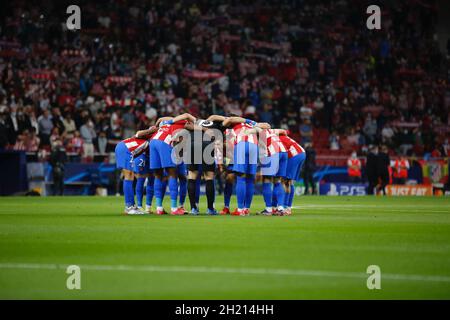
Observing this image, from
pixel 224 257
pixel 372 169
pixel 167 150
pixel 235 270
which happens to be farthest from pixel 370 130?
pixel 235 270

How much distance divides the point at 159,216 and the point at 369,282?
11.0 meters

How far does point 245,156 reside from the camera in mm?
19781

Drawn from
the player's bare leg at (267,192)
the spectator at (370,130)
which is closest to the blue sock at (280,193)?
the player's bare leg at (267,192)

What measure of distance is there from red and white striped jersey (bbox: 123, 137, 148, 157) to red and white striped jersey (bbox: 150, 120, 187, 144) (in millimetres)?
625

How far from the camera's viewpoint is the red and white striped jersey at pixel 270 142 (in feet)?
67.7

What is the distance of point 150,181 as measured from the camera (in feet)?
70.9

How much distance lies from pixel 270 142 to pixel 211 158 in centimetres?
150

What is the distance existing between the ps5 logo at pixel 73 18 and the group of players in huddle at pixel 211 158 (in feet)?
67.1

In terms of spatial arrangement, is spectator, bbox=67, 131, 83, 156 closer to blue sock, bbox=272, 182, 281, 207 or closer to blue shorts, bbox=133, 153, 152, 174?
blue shorts, bbox=133, 153, 152, 174

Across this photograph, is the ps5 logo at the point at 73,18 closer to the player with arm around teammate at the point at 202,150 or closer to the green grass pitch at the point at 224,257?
the player with arm around teammate at the point at 202,150

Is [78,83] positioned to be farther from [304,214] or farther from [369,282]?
[369,282]

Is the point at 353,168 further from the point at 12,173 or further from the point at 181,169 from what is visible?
the point at 181,169

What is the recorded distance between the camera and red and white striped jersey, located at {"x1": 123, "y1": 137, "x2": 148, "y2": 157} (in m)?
20.9
